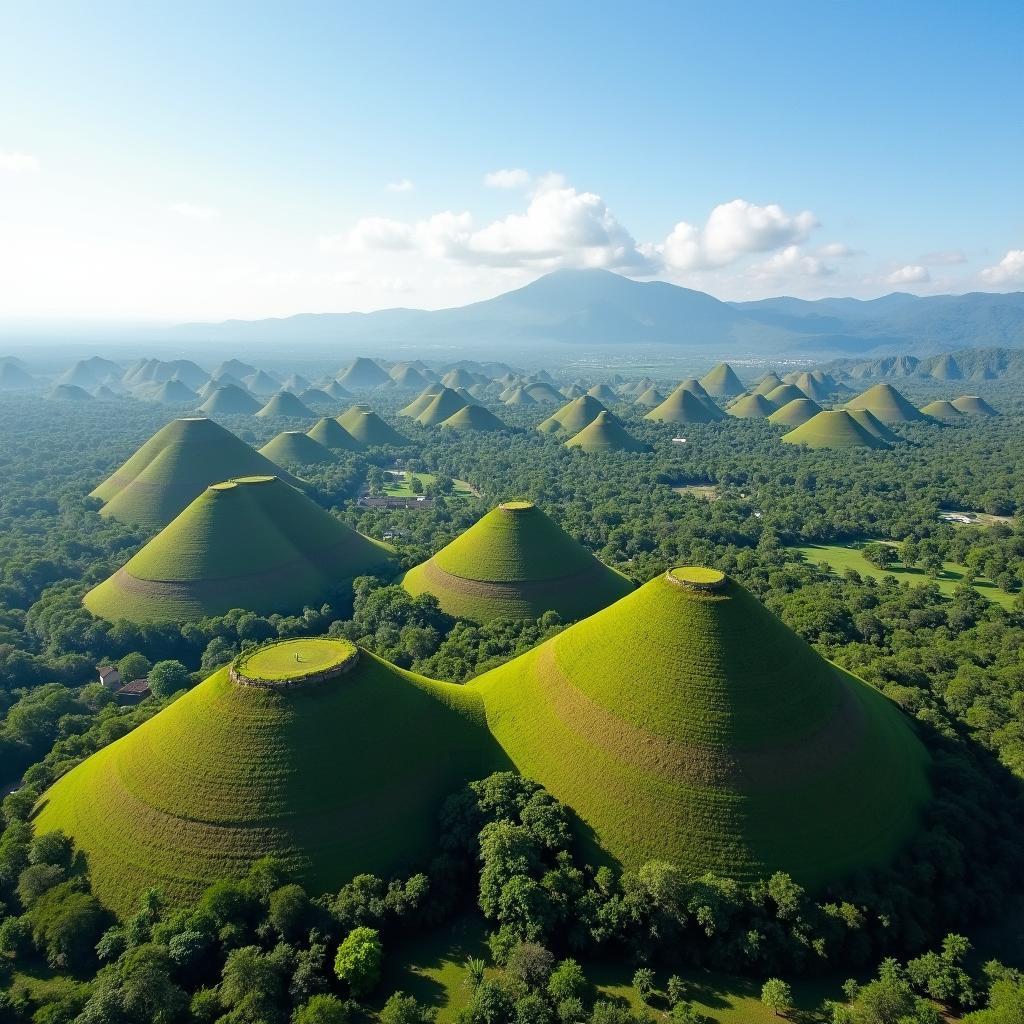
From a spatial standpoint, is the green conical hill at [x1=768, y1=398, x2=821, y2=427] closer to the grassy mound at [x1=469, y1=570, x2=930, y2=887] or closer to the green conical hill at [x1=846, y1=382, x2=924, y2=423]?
the green conical hill at [x1=846, y1=382, x2=924, y2=423]

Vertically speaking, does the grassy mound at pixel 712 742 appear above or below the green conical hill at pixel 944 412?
below

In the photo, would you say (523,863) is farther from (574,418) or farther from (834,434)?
(574,418)

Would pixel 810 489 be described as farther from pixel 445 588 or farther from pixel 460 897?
pixel 460 897

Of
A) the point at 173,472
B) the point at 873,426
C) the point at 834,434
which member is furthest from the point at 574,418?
the point at 173,472

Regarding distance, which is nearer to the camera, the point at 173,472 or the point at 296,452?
the point at 173,472

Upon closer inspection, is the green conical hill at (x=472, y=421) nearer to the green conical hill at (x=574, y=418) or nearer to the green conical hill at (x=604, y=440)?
the green conical hill at (x=574, y=418)

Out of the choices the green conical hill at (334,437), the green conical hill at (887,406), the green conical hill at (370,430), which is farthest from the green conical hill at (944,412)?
the green conical hill at (334,437)
